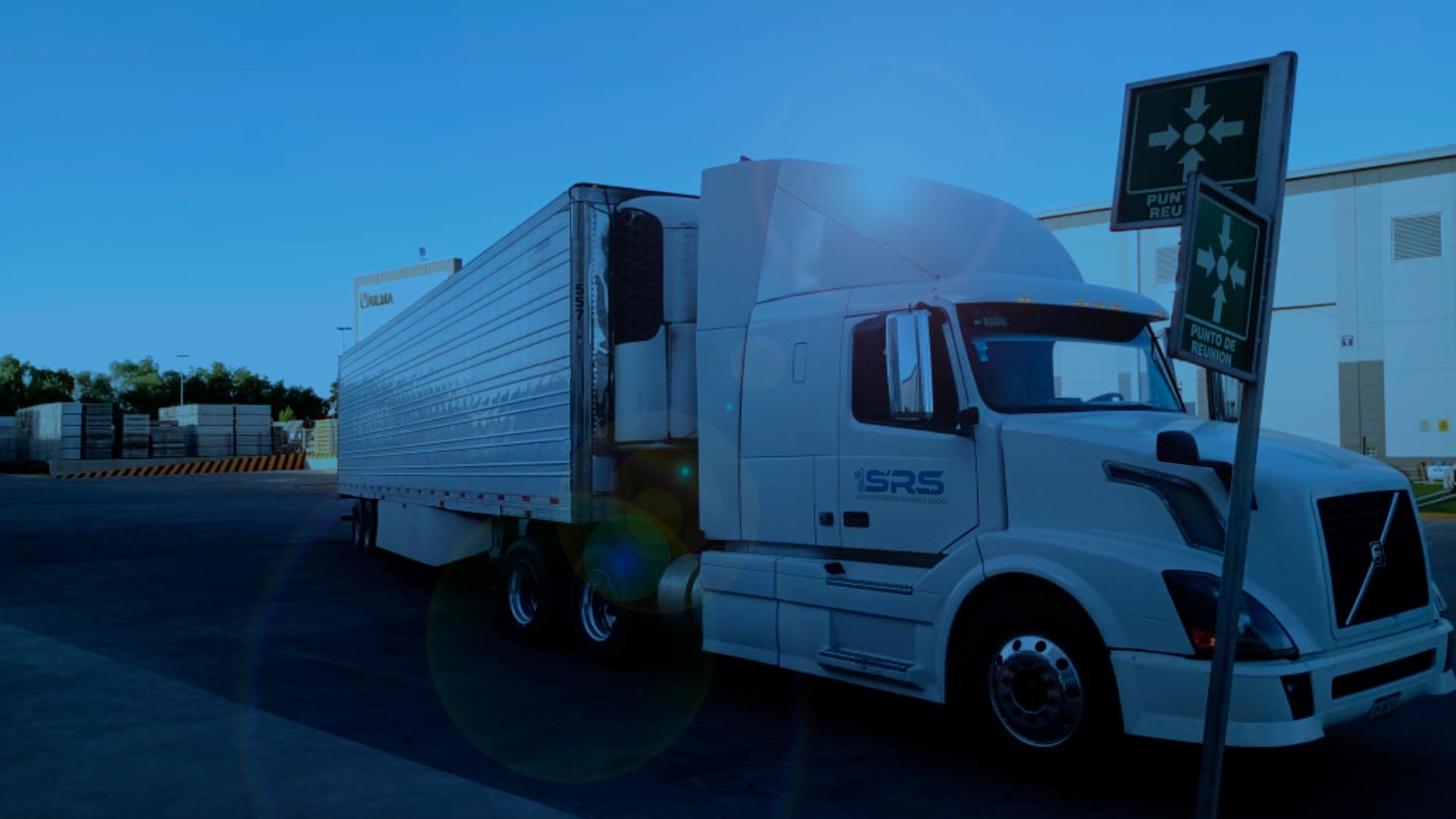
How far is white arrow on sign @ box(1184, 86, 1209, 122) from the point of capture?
4117 mm

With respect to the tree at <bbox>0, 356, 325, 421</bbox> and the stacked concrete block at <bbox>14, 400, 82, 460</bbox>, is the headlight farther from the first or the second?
the tree at <bbox>0, 356, 325, 421</bbox>

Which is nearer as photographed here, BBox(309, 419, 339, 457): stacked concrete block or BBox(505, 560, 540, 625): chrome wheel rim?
BBox(505, 560, 540, 625): chrome wheel rim

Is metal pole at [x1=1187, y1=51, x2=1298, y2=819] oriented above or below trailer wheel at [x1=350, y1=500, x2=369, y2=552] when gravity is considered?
above

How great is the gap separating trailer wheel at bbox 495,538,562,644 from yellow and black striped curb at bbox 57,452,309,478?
50.5 meters

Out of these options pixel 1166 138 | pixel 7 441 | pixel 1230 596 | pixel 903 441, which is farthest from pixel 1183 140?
pixel 7 441

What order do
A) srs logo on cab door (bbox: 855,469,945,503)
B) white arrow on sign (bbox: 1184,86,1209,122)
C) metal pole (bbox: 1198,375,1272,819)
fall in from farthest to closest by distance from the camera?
srs logo on cab door (bbox: 855,469,945,503) → white arrow on sign (bbox: 1184,86,1209,122) → metal pole (bbox: 1198,375,1272,819)

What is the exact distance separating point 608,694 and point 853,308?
3213mm

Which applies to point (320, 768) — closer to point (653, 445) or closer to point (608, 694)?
point (608, 694)

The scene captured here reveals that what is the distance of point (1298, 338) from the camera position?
39719mm

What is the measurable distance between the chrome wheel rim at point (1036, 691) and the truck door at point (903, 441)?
30.1 inches

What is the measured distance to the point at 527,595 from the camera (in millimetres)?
10023

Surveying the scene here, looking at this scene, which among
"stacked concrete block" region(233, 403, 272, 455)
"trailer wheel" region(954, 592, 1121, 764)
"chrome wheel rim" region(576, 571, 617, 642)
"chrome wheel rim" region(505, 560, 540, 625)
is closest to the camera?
"trailer wheel" region(954, 592, 1121, 764)

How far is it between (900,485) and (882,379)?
2.04ft

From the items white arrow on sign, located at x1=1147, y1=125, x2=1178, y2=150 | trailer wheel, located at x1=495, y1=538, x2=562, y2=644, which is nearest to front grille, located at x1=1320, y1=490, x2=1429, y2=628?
white arrow on sign, located at x1=1147, y1=125, x2=1178, y2=150
